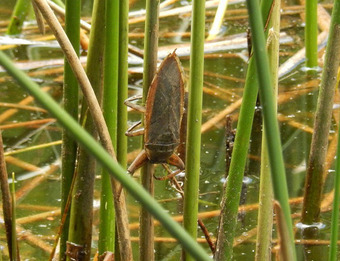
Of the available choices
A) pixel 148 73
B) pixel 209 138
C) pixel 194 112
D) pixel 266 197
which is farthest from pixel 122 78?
pixel 209 138

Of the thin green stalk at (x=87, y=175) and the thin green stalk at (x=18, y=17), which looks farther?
the thin green stalk at (x=18, y=17)

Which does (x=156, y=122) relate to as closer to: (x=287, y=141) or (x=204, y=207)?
(x=204, y=207)

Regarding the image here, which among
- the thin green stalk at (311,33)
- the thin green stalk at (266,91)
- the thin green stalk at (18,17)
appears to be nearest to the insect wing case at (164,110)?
the thin green stalk at (266,91)

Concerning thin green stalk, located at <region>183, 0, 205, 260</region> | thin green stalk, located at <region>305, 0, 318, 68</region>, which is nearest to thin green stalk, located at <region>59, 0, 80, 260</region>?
thin green stalk, located at <region>183, 0, 205, 260</region>

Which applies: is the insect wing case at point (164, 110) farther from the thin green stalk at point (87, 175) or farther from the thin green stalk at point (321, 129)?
the thin green stalk at point (321, 129)

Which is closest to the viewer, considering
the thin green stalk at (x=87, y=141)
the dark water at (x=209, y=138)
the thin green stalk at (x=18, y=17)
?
the thin green stalk at (x=87, y=141)

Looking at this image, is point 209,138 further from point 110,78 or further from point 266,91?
point 266,91
